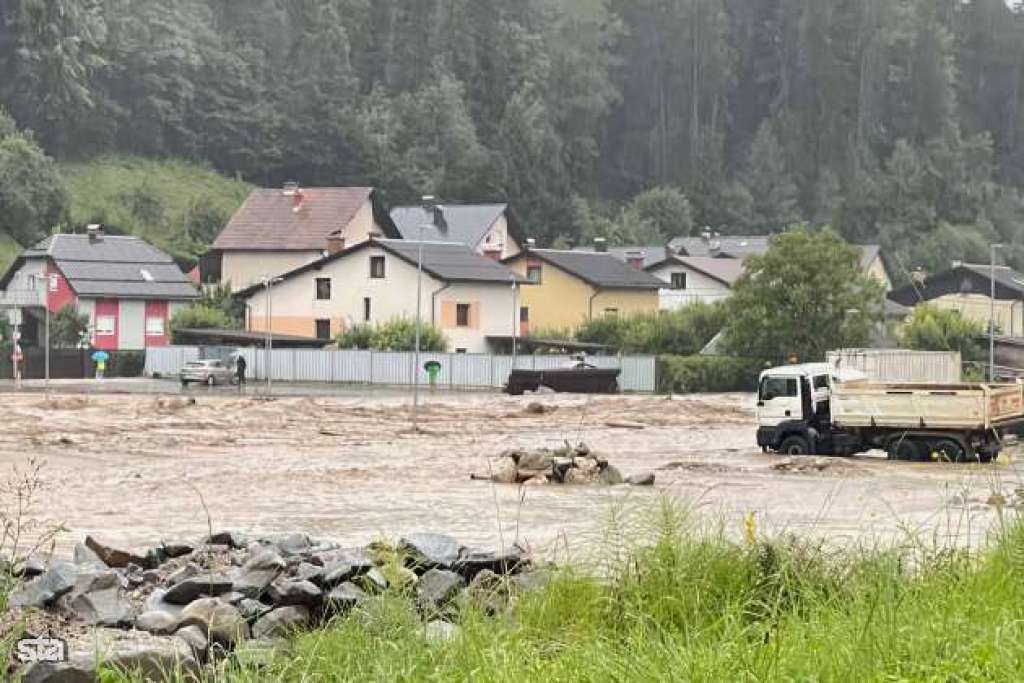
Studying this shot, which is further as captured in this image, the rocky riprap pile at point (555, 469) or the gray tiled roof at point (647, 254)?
the gray tiled roof at point (647, 254)

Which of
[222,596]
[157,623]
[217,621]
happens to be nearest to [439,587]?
[222,596]

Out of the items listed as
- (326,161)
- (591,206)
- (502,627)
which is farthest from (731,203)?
Result: (502,627)

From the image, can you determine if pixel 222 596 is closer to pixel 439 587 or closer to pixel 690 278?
pixel 439 587

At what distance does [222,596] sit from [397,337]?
204 feet

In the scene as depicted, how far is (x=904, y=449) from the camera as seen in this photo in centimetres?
3581

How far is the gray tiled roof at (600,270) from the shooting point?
87375 mm

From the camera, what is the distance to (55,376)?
246 feet

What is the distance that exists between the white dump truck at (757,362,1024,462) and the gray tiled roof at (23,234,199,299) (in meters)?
49.3

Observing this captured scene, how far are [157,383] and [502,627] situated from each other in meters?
61.5

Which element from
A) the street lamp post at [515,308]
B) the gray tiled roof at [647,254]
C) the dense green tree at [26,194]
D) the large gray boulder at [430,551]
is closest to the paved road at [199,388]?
the street lamp post at [515,308]

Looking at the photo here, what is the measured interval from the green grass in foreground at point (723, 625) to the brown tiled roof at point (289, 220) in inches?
3119

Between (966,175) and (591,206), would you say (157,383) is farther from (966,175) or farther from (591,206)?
(966,175)

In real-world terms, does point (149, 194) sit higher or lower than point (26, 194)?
higher

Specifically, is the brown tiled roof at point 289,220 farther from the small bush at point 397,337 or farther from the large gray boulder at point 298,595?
the large gray boulder at point 298,595
